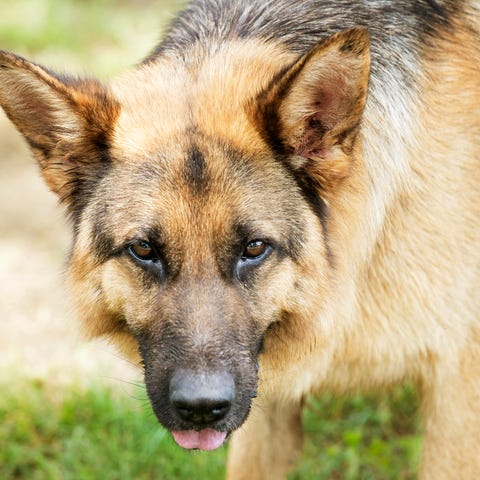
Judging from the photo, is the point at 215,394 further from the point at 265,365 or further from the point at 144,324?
the point at 265,365

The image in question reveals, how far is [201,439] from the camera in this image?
3877 millimetres

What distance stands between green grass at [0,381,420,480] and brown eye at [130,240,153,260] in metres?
1.58

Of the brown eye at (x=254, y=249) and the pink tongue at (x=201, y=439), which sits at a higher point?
the brown eye at (x=254, y=249)

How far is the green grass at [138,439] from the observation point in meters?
5.36

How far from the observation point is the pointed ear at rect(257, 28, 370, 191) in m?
3.57

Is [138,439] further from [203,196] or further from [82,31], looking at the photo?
[82,31]

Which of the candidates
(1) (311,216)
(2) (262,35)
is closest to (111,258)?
(1) (311,216)

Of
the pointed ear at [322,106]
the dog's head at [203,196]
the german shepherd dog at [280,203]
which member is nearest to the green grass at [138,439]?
the german shepherd dog at [280,203]

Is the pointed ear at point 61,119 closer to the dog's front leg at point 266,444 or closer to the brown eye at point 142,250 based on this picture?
the brown eye at point 142,250

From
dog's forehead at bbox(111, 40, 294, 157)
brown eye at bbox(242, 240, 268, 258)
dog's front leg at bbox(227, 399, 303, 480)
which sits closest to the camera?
brown eye at bbox(242, 240, 268, 258)

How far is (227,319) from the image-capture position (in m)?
3.65

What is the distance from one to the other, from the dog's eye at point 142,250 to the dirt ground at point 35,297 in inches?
52.1

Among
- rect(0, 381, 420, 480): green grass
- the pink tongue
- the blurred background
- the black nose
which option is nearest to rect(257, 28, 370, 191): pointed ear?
the black nose

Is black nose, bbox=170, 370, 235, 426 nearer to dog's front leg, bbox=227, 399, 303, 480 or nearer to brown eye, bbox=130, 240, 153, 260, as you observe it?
brown eye, bbox=130, 240, 153, 260
